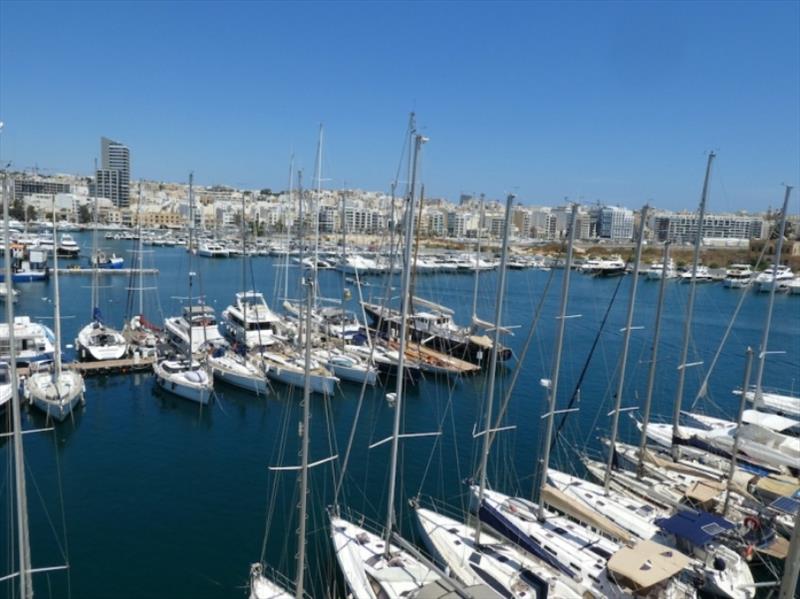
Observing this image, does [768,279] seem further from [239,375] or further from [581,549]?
[581,549]

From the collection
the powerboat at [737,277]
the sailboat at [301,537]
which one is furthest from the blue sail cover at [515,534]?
the powerboat at [737,277]

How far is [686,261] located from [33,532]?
86.5 metres

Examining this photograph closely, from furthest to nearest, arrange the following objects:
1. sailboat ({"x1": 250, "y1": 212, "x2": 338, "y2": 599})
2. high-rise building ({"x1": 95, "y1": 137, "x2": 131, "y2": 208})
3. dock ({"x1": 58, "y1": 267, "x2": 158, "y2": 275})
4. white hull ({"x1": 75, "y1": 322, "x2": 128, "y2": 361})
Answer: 1. high-rise building ({"x1": 95, "y1": 137, "x2": 131, "y2": 208})
2. dock ({"x1": 58, "y1": 267, "x2": 158, "y2": 275})
3. white hull ({"x1": 75, "y1": 322, "x2": 128, "y2": 361})
4. sailboat ({"x1": 250, "y1": 212, "x2": 338, "y2": 599})

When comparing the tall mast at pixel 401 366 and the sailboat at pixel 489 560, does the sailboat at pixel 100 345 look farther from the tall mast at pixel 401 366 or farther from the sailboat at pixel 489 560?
the tall mast at pixel 401 366

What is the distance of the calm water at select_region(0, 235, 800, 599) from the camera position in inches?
448

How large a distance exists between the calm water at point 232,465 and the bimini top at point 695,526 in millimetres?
4493

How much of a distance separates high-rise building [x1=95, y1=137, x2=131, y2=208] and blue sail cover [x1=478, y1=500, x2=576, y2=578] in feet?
448

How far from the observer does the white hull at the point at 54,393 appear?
57.8 ft

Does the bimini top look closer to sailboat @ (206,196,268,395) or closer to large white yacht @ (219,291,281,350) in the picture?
sailboat @ (206,196,268,395)

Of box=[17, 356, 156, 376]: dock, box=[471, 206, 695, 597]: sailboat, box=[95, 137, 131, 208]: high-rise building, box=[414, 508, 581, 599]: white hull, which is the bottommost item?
box=[17, 356, 156, 376]: dock

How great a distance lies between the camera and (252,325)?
86.3 ft

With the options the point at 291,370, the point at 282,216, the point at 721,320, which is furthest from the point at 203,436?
the point at 282,216

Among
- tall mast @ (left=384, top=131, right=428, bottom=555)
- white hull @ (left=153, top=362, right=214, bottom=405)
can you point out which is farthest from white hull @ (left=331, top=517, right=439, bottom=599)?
white hull @ (left=153, top=362, right=214, bottom=405)

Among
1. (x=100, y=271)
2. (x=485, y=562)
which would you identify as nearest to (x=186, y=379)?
(x=485, y=562)
